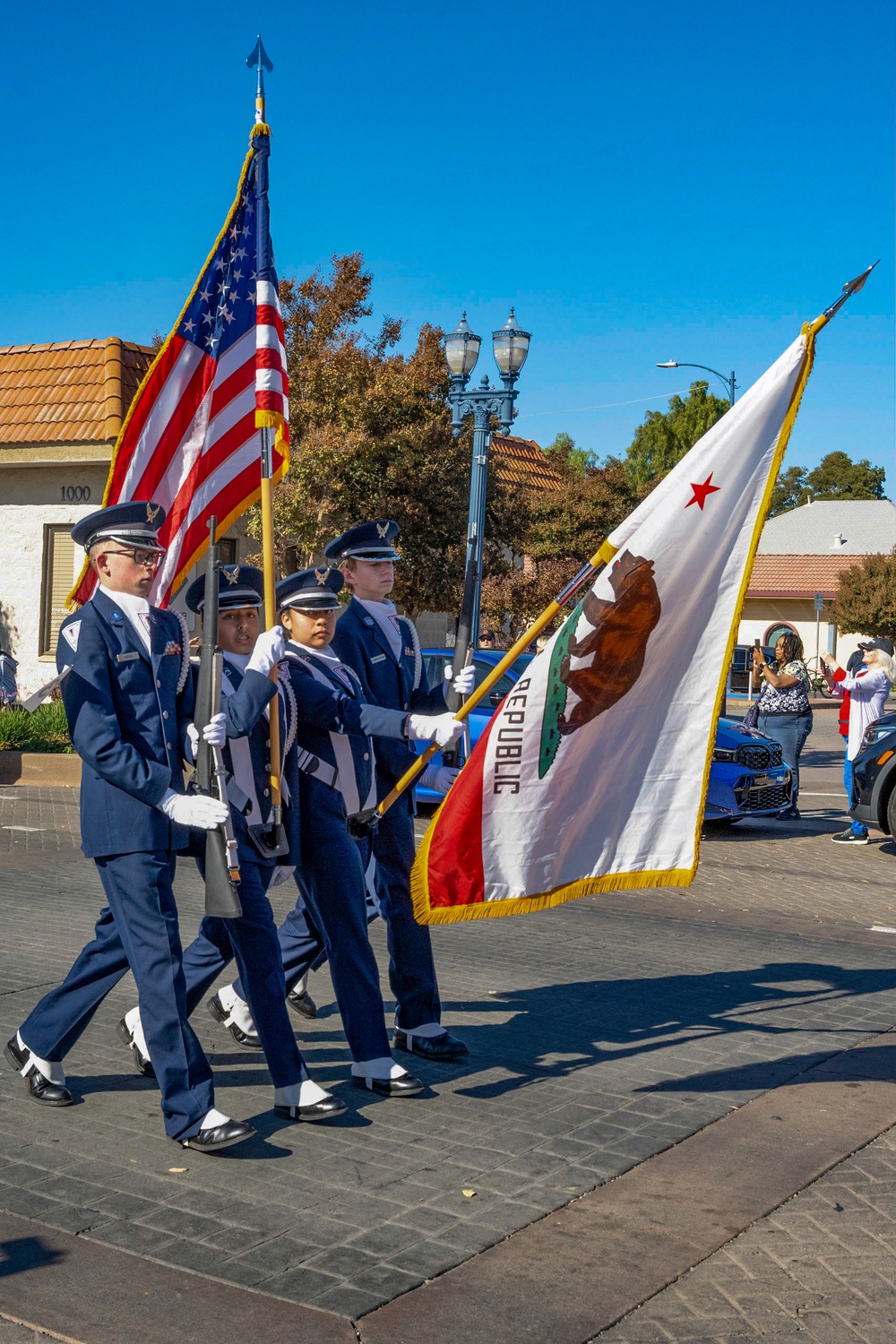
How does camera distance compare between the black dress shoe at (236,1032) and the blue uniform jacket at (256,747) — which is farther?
the black dress shoe at (236,1032)

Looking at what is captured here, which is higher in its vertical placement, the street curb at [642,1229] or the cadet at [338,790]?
the cadet at [338,790]

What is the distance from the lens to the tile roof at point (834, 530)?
67.3 metres

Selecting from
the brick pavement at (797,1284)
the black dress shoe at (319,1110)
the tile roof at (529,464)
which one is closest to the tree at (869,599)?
the tile roof at (529,464)

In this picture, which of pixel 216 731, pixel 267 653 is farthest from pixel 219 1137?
pixel 267 653

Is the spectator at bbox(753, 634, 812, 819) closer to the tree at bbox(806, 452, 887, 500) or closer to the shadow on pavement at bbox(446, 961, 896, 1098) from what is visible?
the shadow on pavement at bbox(446, 961, 896, 1098)

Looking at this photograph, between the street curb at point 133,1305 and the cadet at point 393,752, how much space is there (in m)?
2.04

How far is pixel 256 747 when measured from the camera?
508cm

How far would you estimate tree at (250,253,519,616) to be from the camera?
730 inches

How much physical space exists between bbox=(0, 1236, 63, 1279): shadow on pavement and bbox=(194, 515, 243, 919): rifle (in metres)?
1.12

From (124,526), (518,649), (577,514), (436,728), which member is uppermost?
(577,514)

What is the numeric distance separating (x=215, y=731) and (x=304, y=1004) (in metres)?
2.35

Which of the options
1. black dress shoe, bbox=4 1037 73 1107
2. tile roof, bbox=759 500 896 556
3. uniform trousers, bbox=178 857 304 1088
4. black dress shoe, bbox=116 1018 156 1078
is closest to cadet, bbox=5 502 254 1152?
uniform trousers, bbox=178 857 304 1088

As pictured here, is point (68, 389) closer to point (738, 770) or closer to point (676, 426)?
point (738, 770)

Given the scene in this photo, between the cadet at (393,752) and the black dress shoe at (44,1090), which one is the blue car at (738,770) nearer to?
the cadet at (393,752)
